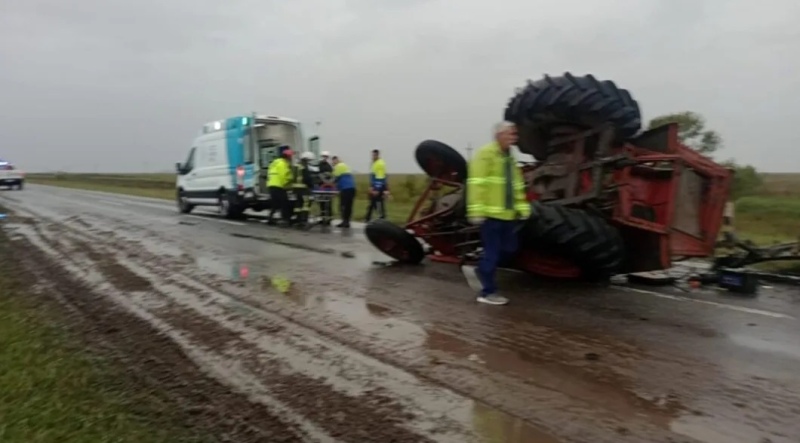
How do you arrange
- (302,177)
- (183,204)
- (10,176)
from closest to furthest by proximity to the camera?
(302,177), (183,204), (10,176)

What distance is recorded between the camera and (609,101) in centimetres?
793

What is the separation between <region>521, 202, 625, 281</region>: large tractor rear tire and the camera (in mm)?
7641

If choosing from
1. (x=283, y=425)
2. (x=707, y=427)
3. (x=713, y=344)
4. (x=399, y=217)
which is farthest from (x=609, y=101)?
(x=399, y=217)

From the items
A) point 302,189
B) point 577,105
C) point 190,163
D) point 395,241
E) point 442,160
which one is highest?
point 577,105

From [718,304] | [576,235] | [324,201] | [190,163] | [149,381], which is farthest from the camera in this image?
[190,163]

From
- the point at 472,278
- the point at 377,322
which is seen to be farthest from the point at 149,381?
the point at 472,278

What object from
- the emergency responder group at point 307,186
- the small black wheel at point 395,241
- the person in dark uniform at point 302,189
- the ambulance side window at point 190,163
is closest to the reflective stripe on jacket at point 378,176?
the emergency responder group at point 307,186

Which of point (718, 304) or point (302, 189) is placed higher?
point (302, 189)

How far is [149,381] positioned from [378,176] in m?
13.0

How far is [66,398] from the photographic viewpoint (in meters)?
4.55

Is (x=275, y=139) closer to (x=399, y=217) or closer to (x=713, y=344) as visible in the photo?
(x=399, y=217)

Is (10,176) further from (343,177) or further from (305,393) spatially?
(305,393)

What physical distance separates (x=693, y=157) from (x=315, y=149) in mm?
12914

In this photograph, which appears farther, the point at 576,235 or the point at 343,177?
the point at 343,177
